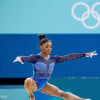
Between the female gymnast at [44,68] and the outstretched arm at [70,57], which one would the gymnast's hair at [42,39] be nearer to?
the female gymnast at [44,68]

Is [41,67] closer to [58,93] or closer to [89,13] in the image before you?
[58,93]

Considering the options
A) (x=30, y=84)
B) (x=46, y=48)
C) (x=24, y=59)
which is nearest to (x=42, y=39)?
(x=46, y=48)

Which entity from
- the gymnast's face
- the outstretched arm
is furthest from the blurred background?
the gymnast's face

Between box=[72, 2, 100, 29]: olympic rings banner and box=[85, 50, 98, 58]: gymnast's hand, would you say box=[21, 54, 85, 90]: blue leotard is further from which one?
box=[72, 2, 100, 29]: olympic rings banner


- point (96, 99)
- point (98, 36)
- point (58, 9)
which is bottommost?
point (96, 99)

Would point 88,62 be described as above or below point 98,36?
below

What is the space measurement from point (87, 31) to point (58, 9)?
507 mm

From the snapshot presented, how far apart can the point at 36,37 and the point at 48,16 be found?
0.34 m

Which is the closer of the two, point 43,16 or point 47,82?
point 47,82

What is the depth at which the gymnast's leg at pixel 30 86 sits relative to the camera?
15.2ft

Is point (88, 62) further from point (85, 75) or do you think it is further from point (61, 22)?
point (61, 22)

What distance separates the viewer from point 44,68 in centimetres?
459

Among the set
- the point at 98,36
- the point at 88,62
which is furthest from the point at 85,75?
the point at 98,36

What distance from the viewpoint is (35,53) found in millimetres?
Answer: 4992
